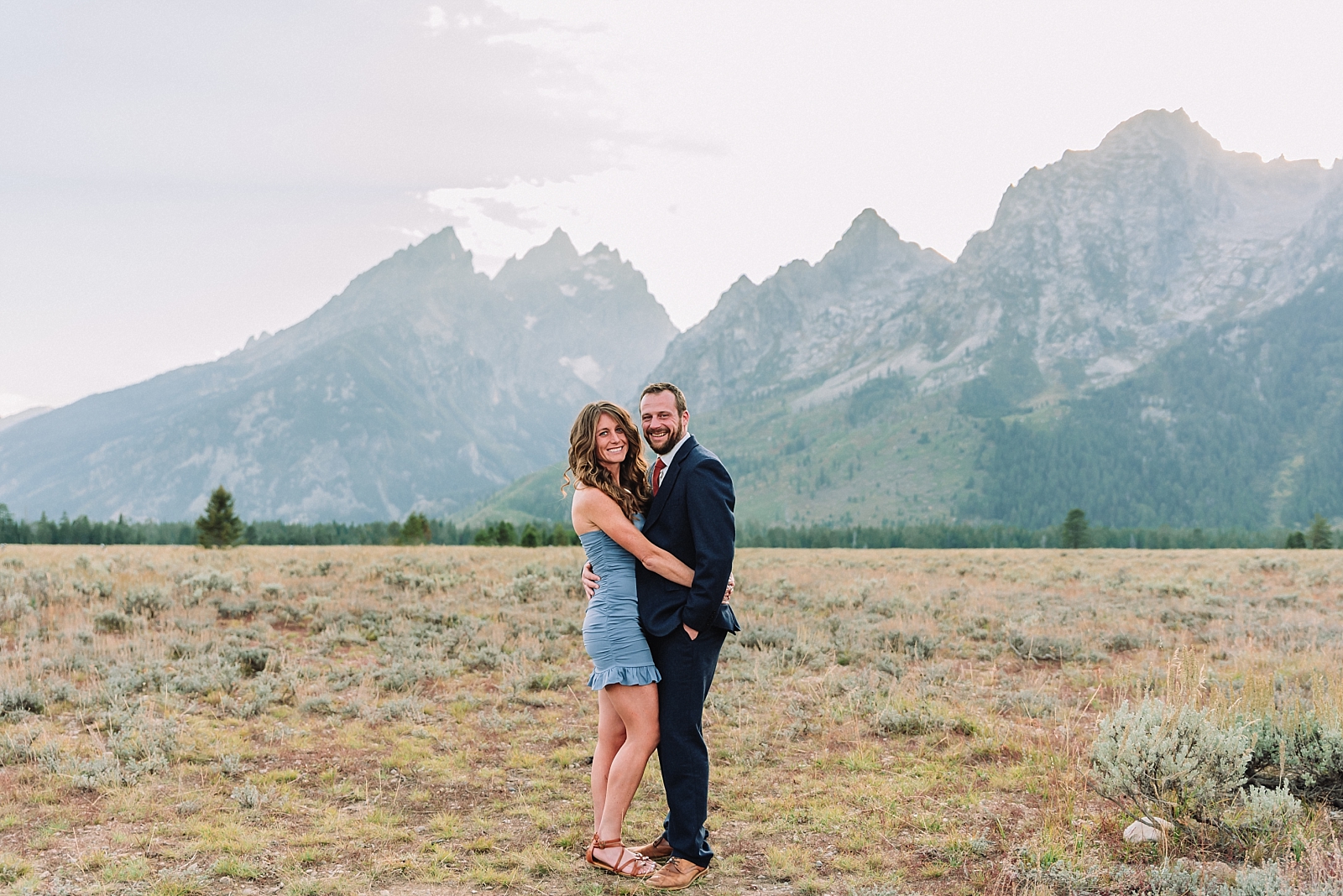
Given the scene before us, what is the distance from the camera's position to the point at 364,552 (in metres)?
23.7

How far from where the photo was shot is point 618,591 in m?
5.29

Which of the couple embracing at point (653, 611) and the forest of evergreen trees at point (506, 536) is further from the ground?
the couple embracing at point (653, 611)

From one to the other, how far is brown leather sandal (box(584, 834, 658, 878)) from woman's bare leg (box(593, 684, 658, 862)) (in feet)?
0.10

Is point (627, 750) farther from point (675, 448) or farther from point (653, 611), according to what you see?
point (675, 448)

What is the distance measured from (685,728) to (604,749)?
74 centimetres

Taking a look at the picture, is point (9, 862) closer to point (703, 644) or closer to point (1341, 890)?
point (703, 644)

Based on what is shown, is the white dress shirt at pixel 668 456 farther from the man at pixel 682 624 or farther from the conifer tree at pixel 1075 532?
the conifer tree at pixel 1075 532

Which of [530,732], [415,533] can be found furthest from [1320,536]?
[530,732]

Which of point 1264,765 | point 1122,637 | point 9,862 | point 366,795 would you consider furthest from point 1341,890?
point 1122,637

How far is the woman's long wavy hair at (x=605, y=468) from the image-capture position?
17.2ft

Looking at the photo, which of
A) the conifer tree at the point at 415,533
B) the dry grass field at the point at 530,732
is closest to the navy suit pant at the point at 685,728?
the dry grass field at the point at 530,732

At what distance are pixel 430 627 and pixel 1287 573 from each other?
2421 centimetres

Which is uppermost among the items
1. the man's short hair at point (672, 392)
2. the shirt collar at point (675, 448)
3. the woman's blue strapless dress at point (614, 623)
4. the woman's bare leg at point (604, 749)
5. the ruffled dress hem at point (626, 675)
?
the man's short hair at point (672, 392)

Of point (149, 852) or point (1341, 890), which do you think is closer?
point (1341, 890)
